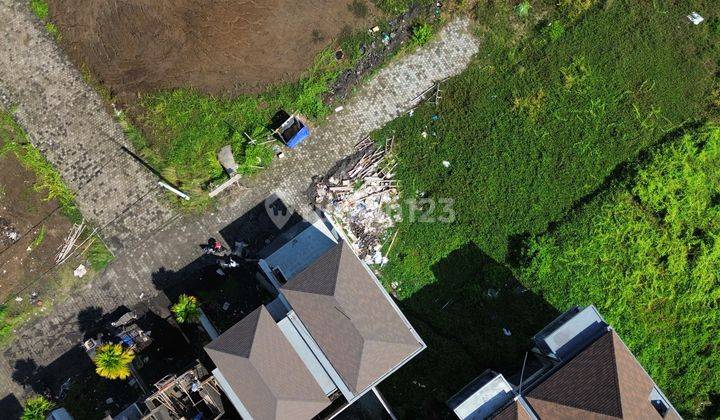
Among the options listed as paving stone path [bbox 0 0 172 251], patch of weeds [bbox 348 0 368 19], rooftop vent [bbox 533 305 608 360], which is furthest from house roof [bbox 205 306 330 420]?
patch of weeds [bbox 348 0 368 19]

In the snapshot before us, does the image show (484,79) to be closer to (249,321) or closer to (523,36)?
(523,36)

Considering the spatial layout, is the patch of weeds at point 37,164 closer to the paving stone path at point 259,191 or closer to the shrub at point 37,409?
the paving stone path at point 259,191

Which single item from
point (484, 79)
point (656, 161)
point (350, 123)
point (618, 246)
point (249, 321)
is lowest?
point (618, 246)

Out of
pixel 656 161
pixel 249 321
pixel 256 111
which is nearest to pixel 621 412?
pixel 656 161

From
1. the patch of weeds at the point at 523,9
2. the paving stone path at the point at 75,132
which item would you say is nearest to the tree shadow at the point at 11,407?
the paving stone path at the point at 75,132

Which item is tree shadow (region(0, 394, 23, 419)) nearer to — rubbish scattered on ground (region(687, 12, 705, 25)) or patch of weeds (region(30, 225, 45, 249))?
patch of weeds (region(30, 225, 45, 249))
